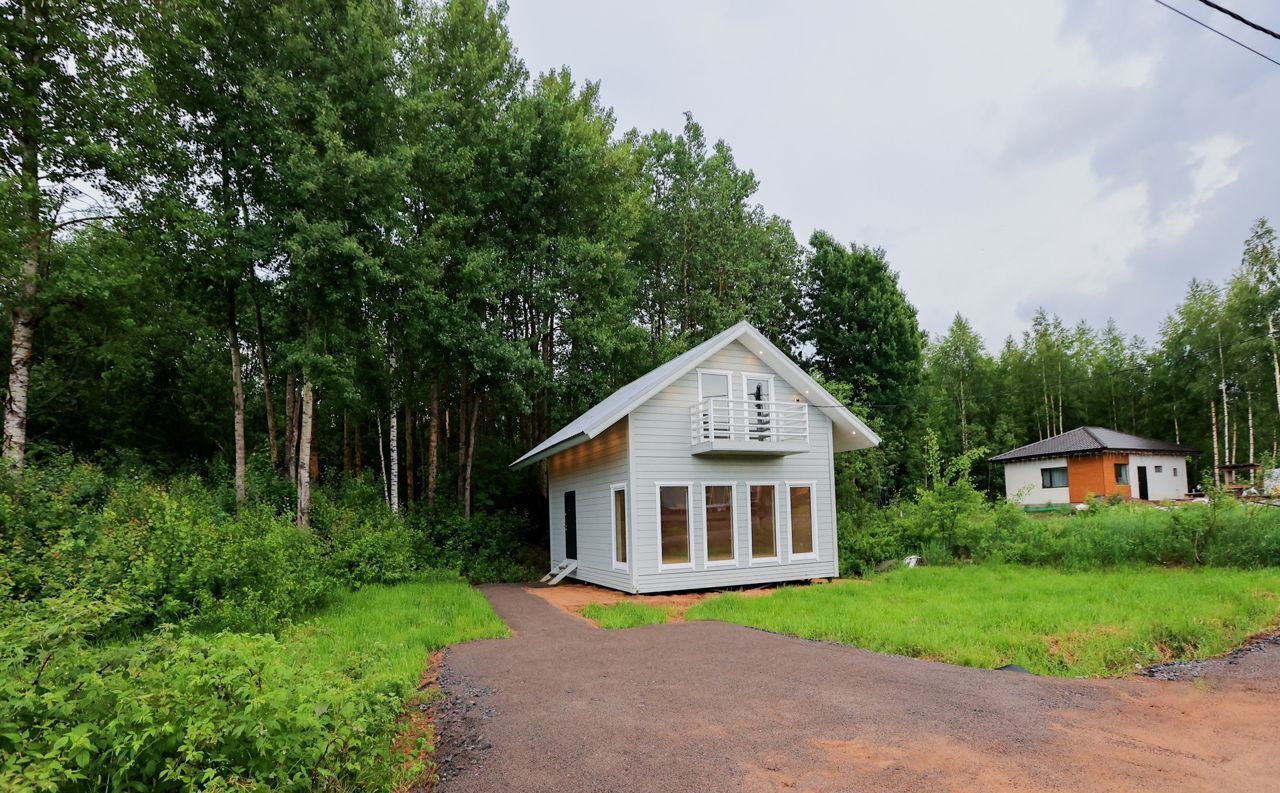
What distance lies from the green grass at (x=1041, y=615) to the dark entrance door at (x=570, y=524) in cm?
530

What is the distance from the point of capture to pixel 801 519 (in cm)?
1409

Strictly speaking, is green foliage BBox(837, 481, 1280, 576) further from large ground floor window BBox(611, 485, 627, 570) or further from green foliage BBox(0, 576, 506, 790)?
green foliage BBox(0, 576, 506, 790)

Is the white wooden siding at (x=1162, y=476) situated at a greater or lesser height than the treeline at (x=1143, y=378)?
lesser

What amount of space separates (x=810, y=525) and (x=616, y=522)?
440cm

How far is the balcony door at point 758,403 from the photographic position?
43.8ft

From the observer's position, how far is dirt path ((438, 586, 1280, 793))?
382 centimetres

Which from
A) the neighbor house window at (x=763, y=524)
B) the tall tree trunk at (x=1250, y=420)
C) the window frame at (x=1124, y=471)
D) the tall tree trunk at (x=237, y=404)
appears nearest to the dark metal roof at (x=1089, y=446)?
the window frame at (x=1124, y=471)

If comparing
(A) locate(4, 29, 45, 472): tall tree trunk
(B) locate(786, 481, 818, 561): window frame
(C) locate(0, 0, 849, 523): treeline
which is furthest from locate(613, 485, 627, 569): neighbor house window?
(A) locate(4, 29, 45, 472): tall tree trunk

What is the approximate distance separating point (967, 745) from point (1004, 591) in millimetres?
7186

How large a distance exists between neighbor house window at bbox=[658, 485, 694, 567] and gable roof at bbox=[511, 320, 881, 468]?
72.8 inches

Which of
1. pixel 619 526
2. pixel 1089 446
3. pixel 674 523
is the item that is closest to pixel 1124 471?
pixel 1089 446

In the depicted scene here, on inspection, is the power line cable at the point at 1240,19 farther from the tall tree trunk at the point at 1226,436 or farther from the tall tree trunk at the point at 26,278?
the tall tree trunk at the point at 1226,436

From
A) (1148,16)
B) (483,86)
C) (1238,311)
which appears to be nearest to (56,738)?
(1148,16)

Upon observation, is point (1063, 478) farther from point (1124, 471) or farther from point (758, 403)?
point (758, 403)
